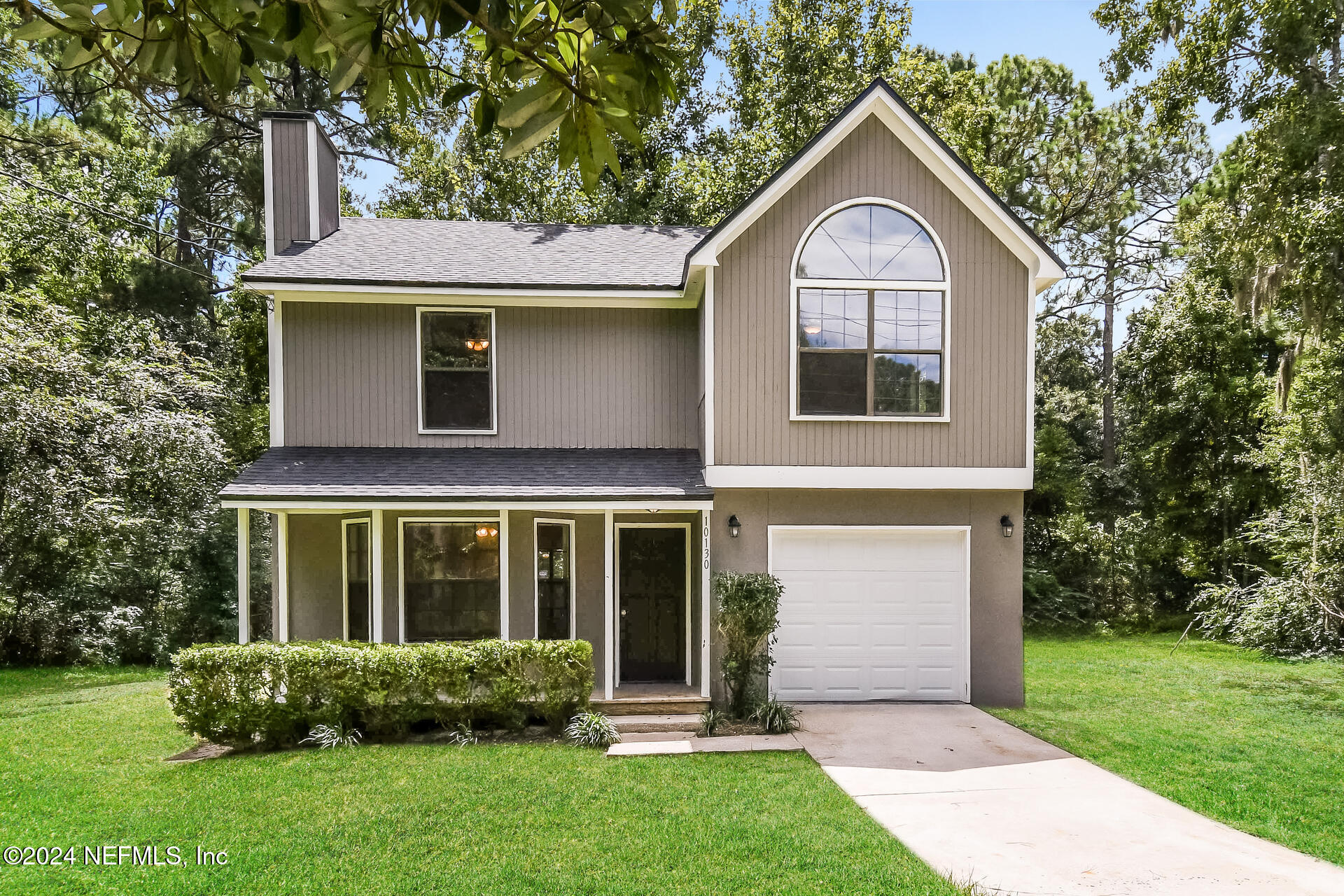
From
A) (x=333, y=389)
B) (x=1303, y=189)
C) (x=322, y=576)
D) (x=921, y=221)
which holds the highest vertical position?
(x=1303, y=189)

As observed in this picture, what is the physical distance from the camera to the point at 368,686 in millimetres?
7980

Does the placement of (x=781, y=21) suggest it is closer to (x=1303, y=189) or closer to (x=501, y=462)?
(x=1303, y=189)

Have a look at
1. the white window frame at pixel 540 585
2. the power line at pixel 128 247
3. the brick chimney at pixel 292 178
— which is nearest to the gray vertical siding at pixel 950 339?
the white window frame at pixel 540 585

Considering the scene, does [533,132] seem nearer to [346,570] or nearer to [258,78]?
[258,78]

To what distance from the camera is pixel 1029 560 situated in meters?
19.3

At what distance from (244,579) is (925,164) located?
29.2 ft

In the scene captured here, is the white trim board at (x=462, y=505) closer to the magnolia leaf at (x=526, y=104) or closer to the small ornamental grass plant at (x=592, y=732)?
the small ornamental grass plant at (x=592, y=732)

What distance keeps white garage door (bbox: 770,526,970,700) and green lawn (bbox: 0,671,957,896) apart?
7.69 feet

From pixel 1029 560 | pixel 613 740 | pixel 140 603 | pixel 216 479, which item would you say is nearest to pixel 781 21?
pixel 1029 560

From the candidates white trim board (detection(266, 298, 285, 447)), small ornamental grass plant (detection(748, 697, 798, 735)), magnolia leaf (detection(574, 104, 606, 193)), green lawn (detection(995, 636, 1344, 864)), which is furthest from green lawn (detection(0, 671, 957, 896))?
magnolia leaf (detection(574, 104, 606, 193))

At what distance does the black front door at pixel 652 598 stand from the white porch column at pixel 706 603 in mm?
1109

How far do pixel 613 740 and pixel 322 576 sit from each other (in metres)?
4.47

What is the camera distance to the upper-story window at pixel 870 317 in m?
9.34

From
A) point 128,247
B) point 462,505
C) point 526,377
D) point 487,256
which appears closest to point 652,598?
point 462,505
